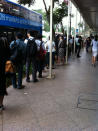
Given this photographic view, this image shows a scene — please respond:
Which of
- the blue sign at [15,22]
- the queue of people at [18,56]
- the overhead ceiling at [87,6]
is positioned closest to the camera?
the queue of people at [18,56]

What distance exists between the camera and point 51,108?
436 centimetres


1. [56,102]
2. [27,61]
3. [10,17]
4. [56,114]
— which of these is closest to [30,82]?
[27,61]

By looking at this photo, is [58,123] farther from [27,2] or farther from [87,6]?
[27,2]

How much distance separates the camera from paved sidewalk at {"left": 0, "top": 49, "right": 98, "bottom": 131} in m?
3.56

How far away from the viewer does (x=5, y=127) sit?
348cm

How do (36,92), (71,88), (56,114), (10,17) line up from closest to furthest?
1. (56,114)
2. (36,92)
3. (71,88)
4. (10,17)

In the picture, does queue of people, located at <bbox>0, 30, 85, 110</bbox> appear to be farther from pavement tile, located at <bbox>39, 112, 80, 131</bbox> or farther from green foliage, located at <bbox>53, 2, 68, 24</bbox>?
green foliage, located at <bbox>53, 2, 68, 24</bbox>

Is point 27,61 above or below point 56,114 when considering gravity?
above

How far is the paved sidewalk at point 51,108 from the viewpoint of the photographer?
11.7 ft

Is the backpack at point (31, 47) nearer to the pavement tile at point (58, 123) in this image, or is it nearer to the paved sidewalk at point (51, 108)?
the paved sidewalk at point (51, 108)

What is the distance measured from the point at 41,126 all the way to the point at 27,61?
10.9ft

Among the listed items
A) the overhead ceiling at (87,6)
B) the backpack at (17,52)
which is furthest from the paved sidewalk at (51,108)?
the overhead ceiling at (87,6)

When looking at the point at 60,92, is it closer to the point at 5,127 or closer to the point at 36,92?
the point at 36,92

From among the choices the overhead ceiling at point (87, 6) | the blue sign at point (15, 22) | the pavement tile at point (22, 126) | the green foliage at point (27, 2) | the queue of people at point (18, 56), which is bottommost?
the pavement tile at point (22, 126)
